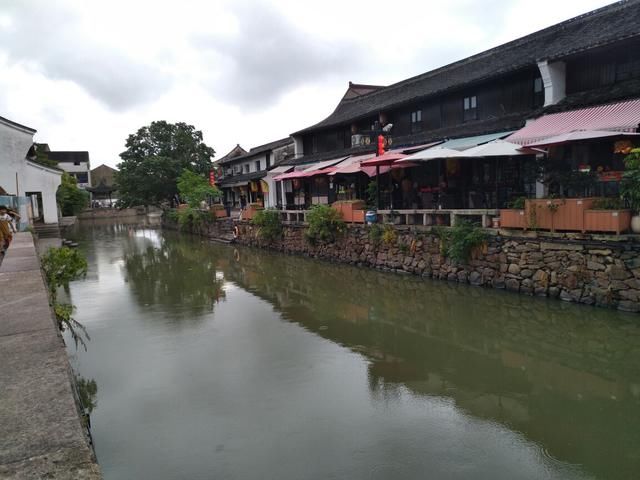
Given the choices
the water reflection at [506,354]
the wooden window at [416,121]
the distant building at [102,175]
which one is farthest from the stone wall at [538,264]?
the distant building at [102,175]

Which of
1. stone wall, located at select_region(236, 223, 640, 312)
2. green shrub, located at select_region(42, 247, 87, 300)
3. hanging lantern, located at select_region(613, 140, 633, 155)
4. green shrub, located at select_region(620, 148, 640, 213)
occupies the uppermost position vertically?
hanging lantern, located at select_region(613, 140, 633, 155)

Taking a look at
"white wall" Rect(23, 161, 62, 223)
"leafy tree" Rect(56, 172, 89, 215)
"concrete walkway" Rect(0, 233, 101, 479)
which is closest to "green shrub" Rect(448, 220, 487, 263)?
"concrete walkway" Rect(0, 233, 101, 479)

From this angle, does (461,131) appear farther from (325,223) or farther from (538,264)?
(538,264)

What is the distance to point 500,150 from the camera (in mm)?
11062

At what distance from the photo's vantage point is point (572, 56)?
12.3 metres

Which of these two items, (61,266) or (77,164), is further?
(77,164)

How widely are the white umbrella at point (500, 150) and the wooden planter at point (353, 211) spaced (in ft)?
16.6

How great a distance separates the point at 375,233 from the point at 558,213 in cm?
598

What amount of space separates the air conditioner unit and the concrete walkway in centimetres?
1576

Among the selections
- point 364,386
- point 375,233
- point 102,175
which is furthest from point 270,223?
point 102,175

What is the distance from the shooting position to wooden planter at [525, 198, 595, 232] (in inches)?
377

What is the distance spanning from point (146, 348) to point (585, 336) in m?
7.53

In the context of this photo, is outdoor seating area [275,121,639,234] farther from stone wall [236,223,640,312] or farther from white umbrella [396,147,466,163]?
stone wall [236,223,640,312]

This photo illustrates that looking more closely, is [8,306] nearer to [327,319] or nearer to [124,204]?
[327,319]
